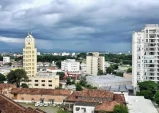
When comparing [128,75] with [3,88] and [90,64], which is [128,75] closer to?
[90,64]

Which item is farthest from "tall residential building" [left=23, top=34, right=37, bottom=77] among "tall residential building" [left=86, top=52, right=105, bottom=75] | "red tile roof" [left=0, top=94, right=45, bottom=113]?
"red tile roof" [left=0, top=94, right=45, bottom=113]

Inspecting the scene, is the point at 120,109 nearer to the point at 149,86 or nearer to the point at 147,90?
the point at 147,90

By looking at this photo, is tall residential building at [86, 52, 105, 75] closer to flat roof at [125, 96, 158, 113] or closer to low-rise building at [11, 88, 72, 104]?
low-rise building at [11, 88, 72, 104]

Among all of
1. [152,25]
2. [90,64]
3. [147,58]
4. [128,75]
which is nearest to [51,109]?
[147,58]

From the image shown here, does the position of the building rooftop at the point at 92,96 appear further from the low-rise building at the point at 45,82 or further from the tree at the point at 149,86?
the low-rise building at the point at 45,82

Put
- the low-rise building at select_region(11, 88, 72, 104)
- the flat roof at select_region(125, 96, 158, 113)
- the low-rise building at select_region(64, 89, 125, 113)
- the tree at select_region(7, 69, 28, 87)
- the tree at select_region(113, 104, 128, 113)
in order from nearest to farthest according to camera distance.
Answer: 1. the tree at select_region(113, 104, 128, 113)
2. the flat roof at select_region(125, 96, 158, 113)
3. the low-rise building at select_region(64, 89, 125, 113)
4. the low-rise building at select_region(11, 88, 72, 104)
5. the tree at select_region(7, 69, 28, 87)

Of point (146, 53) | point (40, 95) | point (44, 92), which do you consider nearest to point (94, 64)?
point (146, 53)

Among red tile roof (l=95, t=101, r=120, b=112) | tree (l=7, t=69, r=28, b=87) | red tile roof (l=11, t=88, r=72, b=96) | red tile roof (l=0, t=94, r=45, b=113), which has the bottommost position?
red tile roof (l=95, t=101, r=120, b=112)

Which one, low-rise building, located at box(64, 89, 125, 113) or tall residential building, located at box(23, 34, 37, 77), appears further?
tall residential building, located at box(23, 34, 37, 77)
